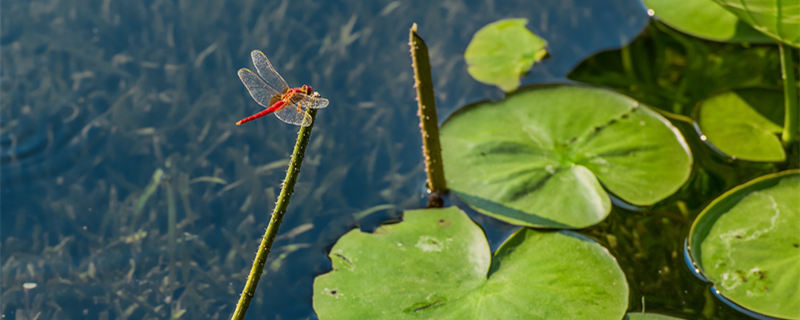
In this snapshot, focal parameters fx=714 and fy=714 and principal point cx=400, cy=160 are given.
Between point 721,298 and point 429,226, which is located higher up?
point 429,226

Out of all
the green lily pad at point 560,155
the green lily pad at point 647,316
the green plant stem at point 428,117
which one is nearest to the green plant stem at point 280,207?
the green plant stem at point 428,117

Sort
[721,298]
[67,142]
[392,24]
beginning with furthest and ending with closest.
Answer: [392,24] < [67,142] < [721,298]

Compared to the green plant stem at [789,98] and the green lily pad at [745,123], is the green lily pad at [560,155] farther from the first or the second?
the green plant stem at [789,98]

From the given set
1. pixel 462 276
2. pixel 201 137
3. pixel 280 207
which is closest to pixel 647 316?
pixel 462 276

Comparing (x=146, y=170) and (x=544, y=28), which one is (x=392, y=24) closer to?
(x=544, y=28)

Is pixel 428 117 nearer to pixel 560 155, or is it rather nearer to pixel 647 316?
pixel 560 155

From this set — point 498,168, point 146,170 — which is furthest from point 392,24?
point 146,170

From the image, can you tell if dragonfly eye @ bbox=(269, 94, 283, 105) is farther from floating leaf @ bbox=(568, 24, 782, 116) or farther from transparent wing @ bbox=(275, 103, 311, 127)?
floating leaf @ bbox=(568, 24, 782, 116)
